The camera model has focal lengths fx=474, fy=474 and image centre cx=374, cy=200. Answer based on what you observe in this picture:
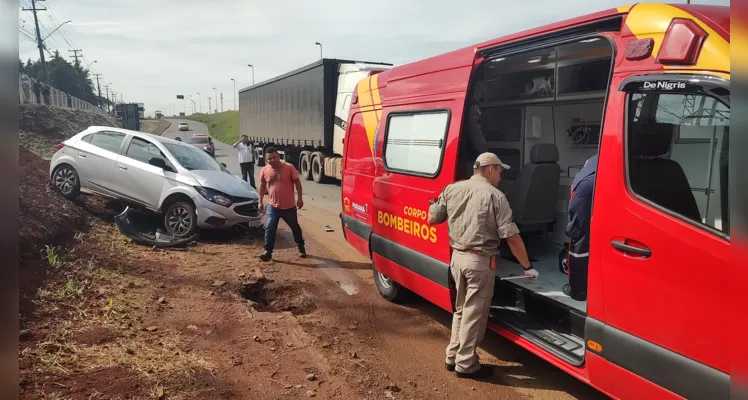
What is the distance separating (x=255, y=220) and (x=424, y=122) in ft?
15.1

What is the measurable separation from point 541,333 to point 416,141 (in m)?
2.13

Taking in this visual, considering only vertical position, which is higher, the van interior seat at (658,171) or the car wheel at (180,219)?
the van interior seat at (658,171)

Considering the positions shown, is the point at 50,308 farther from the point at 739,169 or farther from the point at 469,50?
the point at 739,169

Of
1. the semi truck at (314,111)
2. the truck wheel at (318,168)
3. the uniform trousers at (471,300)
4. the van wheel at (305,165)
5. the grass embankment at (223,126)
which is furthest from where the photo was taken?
the grass embankment at (223,126)

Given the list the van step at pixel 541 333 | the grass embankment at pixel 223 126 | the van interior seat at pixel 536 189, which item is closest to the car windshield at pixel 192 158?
Result: the van interior seat at pixel 536 189

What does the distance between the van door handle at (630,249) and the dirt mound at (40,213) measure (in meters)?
5.89

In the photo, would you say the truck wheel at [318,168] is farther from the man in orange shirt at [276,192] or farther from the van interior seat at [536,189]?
the van interior seat at [536,189]

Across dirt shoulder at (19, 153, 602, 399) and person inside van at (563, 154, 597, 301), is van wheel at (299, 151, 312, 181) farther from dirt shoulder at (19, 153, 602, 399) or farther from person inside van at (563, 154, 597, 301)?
person inside van at (563, 154, 597, 301)

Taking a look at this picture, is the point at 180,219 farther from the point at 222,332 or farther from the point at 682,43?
the point at 682,43

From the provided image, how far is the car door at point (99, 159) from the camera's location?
326 inches

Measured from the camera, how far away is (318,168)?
17.8 meters

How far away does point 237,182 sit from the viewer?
8617 millimetres

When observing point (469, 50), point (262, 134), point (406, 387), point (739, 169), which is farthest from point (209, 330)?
point (262, 134)

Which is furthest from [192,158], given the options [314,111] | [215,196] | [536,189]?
[314,111]
